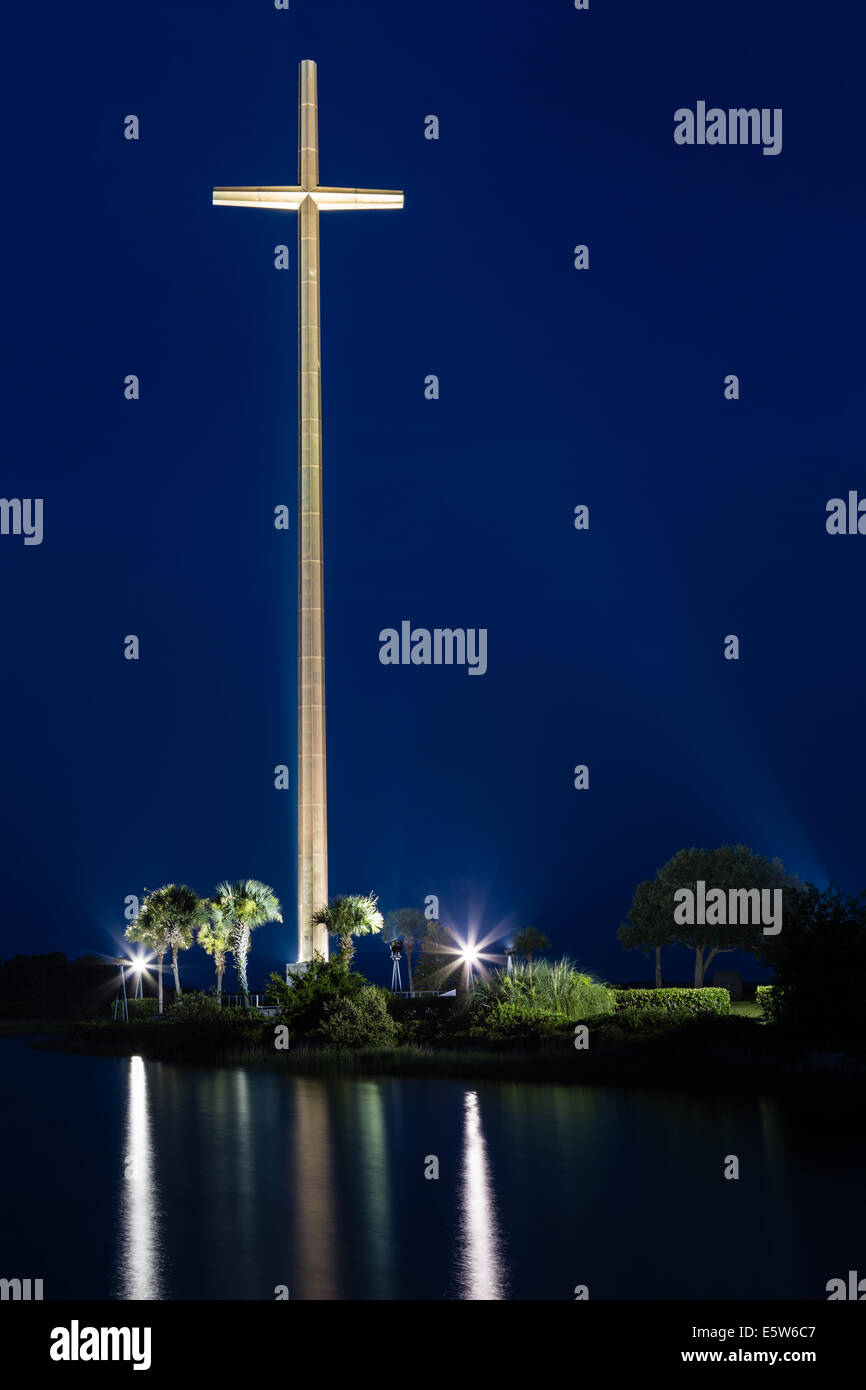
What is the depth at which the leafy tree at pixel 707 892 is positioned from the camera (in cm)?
5772

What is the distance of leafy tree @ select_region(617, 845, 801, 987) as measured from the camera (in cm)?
5772

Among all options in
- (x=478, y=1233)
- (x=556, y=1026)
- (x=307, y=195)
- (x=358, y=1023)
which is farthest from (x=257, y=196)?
(x=478, y=1233)

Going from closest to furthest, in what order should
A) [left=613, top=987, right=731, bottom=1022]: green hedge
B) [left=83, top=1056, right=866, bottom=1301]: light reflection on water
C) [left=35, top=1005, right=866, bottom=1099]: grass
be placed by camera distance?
[left=83, top=1056, right=866, bottom=1301]: light reflection on water, [left=35, top=1005, right=866, bottom=1099]: grass, [left=613, top=987, right=731, bottom=1022]: green hedge

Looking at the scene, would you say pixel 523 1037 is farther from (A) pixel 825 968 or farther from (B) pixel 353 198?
(B) pixel 353 198

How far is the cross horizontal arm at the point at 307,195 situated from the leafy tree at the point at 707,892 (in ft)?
115

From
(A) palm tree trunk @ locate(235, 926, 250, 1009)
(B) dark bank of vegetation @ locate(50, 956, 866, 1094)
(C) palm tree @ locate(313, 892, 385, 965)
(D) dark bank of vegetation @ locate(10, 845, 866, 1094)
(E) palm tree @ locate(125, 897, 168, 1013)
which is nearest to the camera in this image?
(B) dark bank of vegetation @ locate(50, 956, 866, 1094)

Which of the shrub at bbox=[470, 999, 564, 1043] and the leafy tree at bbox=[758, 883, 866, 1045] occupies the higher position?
the leafy tree at bbox=[758, 883, 866, 1045]

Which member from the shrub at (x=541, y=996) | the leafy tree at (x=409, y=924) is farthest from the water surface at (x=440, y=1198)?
the leafy tree at (x=409, y=924)

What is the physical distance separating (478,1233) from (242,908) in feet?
131

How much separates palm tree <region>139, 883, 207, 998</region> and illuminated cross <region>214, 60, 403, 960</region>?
908cm

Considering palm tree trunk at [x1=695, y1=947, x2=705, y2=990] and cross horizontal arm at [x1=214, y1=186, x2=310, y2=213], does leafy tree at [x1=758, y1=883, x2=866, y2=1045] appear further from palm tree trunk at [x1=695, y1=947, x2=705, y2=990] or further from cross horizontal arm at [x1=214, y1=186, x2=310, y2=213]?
cross horizontal arm at [x1=214, y1=186, x2=310, y2=213]

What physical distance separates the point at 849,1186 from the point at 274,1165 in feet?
23.8

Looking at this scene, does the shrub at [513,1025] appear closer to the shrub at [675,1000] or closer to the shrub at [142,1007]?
the shrub at [675,1000]

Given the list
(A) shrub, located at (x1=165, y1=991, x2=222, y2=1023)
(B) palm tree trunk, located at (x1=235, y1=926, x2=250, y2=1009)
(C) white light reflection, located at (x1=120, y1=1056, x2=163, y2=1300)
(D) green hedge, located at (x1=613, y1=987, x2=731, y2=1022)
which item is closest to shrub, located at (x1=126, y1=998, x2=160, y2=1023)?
(B) palm tree trunk, located at (x1=235, y1=926, x2=250, y2=1009)
